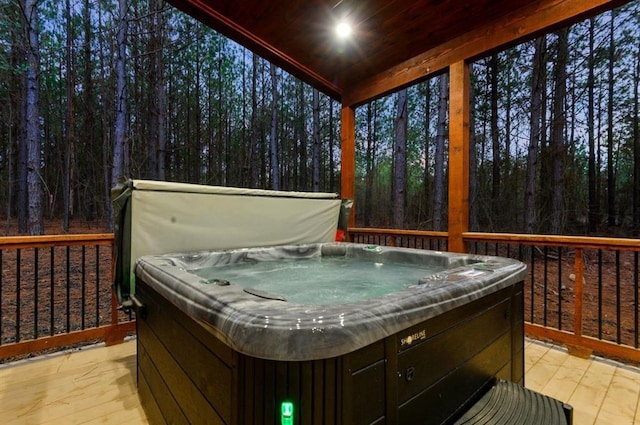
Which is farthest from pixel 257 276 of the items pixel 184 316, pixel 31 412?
pixel 31 412

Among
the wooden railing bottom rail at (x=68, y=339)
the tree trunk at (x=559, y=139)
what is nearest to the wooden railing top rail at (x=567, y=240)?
the wooden railing bottom rail at (x=68, y=339)

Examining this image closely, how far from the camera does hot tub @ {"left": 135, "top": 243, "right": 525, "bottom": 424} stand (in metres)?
0.67

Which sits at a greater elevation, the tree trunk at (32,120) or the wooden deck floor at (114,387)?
the tree trunk at (32,120)

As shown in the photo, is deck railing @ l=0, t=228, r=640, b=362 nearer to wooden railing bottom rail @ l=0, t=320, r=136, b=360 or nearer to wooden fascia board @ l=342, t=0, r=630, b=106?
wooden railing bottom rail @ l=0, t=320, r=136, b=360

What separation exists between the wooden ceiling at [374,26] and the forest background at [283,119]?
3.58 metres

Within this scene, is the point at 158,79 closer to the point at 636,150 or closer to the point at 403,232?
the point at 403,232

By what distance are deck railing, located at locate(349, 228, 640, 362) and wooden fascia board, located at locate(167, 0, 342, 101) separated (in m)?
1.86

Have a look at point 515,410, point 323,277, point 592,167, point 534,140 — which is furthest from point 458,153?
point 592,167

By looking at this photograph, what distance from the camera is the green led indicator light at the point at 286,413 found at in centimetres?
66

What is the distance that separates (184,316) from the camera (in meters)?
1.04

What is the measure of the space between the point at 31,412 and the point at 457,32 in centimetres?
391

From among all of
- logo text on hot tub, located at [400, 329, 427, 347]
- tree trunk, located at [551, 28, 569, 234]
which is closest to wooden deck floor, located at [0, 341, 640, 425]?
logo text on hot tub, located at [400, 329, 427, 347]

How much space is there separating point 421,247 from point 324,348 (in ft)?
14.7

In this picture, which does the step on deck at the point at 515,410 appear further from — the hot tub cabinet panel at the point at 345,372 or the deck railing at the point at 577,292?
the deck railing at the point at 577,292
